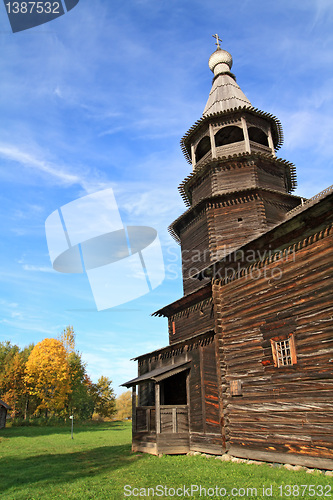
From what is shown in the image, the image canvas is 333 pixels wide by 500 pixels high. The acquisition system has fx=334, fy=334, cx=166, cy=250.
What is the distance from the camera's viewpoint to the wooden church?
10.1 metres

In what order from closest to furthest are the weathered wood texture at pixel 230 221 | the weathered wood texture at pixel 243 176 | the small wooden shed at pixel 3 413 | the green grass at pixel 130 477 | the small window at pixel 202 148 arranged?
the green grass at pixel 130 477
the weathered wood texture at pixel 230 221
the weathered wood texture at pixel 243 176
the small window at pixel 202 148
the small wooden shed at pixel 3 413

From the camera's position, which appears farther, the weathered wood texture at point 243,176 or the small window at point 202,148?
the small window at point 202,148

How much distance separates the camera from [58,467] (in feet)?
43.0

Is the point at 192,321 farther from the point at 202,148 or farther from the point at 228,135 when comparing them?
the point at 228,135

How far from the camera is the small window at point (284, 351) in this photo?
10.6 m

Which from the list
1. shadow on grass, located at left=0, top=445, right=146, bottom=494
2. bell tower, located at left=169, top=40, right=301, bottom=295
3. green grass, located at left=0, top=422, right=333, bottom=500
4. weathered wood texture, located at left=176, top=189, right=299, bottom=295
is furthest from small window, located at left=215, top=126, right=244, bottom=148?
shadow on grass, located at left=0, top=445, right=146, bottom=494

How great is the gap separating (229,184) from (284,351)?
1209 cm

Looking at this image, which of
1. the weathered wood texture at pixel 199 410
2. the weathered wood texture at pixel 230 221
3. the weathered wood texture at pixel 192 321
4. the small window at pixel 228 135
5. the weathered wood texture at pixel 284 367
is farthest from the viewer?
the small window at pixel 228 135

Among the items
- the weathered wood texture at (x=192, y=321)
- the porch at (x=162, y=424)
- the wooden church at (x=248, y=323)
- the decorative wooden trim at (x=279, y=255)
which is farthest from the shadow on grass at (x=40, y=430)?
the decorative wooden trim at (x=279, y=255)

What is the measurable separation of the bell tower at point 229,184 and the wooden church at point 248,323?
0.07 metres

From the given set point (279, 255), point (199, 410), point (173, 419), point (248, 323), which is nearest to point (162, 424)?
point (173, 419)

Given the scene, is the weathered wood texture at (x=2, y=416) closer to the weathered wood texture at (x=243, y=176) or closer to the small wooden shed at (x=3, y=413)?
the small wooden shed at (x=3, y=413)

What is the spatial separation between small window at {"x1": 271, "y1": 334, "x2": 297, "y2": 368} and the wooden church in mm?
38

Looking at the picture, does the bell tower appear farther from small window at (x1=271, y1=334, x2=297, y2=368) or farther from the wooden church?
small window at (x1=271, y1=334, x2=297, y2=368)
